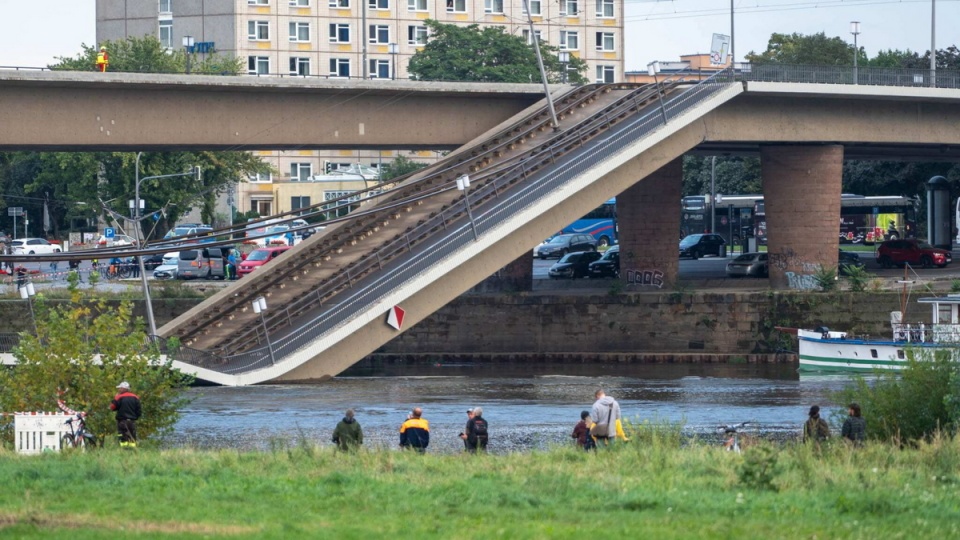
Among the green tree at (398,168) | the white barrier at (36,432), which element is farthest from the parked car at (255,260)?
the white barrier at (36,432)

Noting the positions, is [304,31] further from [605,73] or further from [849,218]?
[849,218]

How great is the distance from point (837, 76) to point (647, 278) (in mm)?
11113

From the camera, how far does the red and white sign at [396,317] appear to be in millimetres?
41625

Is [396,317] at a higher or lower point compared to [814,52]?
lower

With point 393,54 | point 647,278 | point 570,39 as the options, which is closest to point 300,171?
point 393,54

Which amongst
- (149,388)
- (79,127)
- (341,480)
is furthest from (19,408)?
(79,127)

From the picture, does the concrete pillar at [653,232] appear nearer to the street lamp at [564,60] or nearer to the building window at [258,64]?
the street lamp at [564,60]

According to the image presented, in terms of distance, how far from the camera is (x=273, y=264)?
150 ft

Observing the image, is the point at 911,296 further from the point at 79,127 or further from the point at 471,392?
the point at 79,127

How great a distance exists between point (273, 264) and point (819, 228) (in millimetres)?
23224

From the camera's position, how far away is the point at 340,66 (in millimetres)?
121812

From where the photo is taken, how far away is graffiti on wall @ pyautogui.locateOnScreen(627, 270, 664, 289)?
59.7 metres

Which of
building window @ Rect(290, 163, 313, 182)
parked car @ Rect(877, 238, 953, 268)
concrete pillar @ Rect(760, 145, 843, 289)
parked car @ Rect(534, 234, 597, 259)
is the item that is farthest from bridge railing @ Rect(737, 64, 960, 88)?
building window @ Rect(290, 163, 313, 182)

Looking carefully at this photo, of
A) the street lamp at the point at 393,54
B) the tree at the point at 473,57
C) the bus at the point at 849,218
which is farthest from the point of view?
the tree at the point at 473,57
